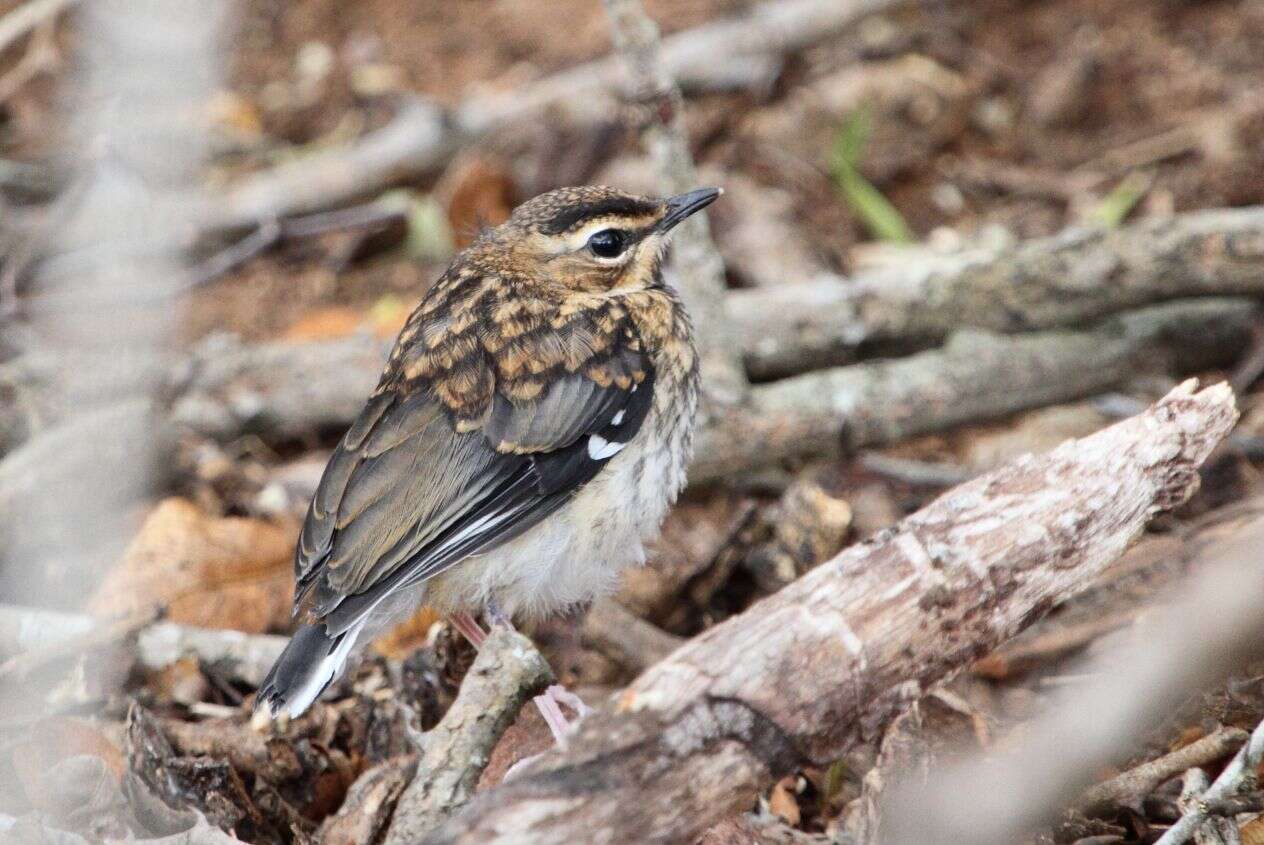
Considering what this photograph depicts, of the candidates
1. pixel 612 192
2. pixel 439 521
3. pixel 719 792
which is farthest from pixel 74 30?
pixel 719 792

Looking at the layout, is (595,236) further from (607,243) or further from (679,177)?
(679,177)

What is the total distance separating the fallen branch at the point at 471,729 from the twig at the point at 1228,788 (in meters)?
1.81

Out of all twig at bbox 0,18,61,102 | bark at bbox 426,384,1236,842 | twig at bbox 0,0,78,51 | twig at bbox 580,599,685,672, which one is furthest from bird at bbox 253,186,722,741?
twig at bbox 0,18,61,102

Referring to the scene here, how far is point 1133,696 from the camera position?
248cm

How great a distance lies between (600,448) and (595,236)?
0.94 meters

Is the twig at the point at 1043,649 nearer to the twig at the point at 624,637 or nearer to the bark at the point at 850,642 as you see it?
the twig at the point at 624,637

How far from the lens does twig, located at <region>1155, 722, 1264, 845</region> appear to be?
368cm

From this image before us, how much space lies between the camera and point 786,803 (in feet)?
15.4

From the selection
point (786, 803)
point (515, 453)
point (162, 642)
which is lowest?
point (786, 803)

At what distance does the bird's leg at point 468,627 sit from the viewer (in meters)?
4.94

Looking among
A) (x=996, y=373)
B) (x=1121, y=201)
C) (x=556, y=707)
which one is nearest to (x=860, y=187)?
(x=1121, y=201)

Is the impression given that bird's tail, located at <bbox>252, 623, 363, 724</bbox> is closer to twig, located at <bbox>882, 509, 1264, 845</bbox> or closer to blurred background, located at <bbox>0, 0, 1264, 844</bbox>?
blurred background, located at <bbox>0, 0, 1264, 844</bbox>

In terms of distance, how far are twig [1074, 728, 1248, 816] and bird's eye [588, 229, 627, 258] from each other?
2.54 m

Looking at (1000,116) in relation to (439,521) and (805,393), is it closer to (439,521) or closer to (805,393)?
(805,393)
